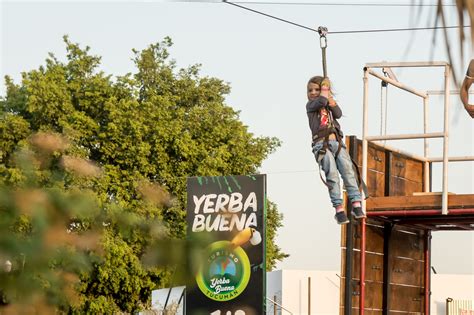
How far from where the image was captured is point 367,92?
11.1 m

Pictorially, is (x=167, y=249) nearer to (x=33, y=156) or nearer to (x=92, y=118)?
(x=33, y=156)

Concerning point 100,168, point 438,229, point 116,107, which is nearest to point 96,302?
point 116,107

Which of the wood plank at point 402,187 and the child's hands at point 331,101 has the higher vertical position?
the child's hands at point 331,101

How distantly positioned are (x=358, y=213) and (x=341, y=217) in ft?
0.57

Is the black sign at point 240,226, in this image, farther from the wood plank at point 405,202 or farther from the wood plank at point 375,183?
the wood plank at point 405,202

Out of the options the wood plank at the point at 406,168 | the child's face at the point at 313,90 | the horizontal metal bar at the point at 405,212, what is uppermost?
the child's face at the point at 313,90

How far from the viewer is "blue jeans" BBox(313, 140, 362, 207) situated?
10.7 metres

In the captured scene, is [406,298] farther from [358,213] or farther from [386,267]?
[358,213]

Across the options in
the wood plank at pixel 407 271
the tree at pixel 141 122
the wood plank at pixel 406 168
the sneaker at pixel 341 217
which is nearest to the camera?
the sneaker at pixel 341 217

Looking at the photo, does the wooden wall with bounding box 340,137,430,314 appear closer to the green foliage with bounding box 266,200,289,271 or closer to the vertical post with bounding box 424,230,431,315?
the vertical post with bounding box 424,230,431,315

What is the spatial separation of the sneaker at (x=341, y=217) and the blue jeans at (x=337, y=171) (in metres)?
0.17

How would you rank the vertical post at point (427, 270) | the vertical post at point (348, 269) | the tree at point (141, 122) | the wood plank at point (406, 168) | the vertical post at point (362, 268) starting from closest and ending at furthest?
1. the vertical post at point (348, 269)
2. the vertical post at point (362, 268)
3. the wood plank at point (406, 168)
4. the vertical post at point (427, 270)
5. the tree at point (141, 122)

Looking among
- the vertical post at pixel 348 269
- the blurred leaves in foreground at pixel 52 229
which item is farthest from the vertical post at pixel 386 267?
the blurred leaves in foreground at pixel 52 229

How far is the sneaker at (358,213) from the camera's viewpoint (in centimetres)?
1046
